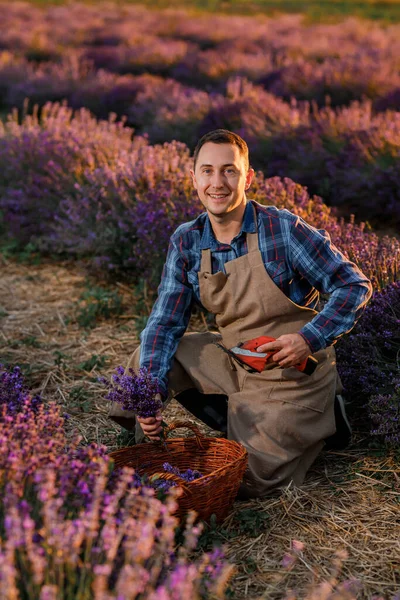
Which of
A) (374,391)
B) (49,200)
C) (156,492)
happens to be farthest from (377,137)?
(156,492)

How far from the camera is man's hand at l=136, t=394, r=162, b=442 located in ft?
8.93

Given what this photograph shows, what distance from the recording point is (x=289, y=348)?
2.72 m

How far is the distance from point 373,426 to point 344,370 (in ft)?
0.91

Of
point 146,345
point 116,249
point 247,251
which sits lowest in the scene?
point 116,249

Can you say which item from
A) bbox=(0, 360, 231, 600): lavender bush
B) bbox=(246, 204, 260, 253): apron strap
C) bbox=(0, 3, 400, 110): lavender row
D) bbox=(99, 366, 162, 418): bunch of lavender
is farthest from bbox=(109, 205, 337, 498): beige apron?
bbox=(0, 3, 400, 110): lavender row

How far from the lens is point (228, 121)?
767 cm

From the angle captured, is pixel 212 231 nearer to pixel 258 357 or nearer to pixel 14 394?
pixel 258 357

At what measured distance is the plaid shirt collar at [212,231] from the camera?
2.96m

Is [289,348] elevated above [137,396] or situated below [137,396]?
above

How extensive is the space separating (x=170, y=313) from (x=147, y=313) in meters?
1.71

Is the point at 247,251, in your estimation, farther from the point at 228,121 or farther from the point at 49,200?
the point at 228,121

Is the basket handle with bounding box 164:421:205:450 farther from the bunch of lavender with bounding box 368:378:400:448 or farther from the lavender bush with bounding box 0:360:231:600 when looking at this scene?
the bunch of lavender with bounding box 368:378:400:448

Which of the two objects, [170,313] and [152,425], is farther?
[170,313]

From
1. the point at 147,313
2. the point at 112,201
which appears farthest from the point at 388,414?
the point at 112,201
